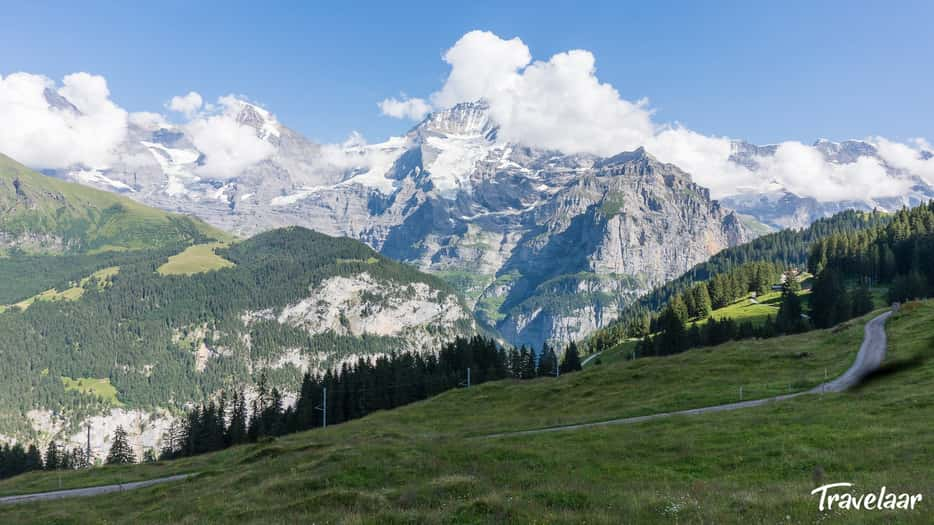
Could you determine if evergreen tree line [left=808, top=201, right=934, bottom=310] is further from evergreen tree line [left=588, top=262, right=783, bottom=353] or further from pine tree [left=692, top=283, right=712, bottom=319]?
pine tree [left=692, top=283, right=712, bottom=319]

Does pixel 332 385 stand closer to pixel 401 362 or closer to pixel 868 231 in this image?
pixel 401 362

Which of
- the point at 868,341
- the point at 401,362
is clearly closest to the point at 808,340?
the point at 868,341

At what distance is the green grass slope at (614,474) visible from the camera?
17078mm

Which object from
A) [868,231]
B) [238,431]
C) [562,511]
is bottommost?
[238,431]

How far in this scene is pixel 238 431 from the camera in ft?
388

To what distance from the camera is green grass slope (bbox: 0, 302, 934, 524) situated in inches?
672

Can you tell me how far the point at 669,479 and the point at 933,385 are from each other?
1073 inches

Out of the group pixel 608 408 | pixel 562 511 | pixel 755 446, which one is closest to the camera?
pixel 562 511

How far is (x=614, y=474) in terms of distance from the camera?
2519 cm
